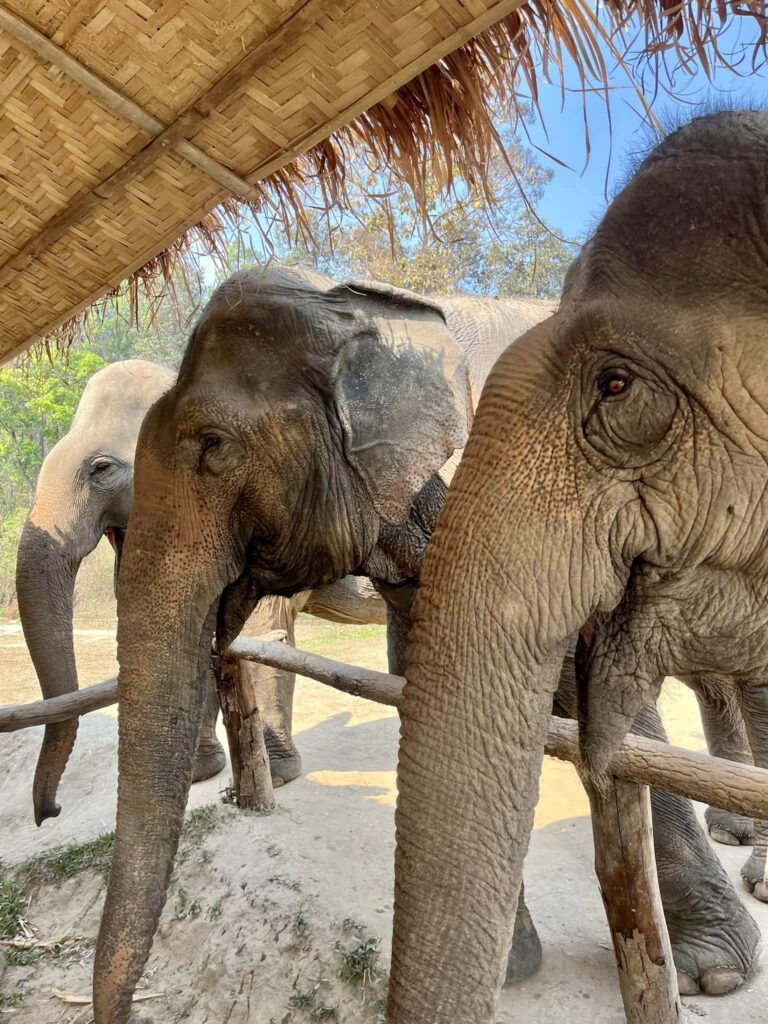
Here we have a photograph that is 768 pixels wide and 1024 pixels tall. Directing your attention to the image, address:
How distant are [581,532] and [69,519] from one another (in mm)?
3396

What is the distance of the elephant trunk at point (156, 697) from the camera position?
6.68 feet

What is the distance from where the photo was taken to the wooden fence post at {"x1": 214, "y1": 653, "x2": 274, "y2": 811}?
3.70 metres

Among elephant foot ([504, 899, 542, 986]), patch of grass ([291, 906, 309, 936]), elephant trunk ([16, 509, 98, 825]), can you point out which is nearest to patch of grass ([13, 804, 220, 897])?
elephant trunk ([16, 509, 98, 825])

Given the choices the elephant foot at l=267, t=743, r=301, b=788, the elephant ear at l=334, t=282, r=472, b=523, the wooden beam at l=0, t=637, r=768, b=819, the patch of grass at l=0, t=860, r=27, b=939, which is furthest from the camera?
the elephant foot at l=267, t=743, r=301, b=788

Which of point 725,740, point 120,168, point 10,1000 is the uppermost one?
point 120,168

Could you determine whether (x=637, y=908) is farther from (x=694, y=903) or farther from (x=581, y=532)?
(x=581, y=532)

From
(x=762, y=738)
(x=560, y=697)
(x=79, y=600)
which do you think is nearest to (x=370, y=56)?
(x=560, y=697)

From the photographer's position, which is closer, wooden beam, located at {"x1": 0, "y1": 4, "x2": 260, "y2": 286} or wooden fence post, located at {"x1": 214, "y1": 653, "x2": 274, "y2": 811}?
wooden beam, located at {"x1": 0, "y1": 4, "x2": 260, "y2": 286}

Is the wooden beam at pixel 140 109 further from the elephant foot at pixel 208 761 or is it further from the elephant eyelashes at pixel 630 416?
the elephant foot at pixel 208 761

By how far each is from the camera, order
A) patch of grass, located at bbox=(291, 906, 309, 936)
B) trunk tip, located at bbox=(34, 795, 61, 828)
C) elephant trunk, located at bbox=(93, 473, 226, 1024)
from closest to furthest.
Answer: elephant trunk, located at bbox=(93, 473, 226, 1024), patch of grass, located at bbox=(291, 906, 309, 936), trunk tip, located at bbox=(34, 795, 61, 828)

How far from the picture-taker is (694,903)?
8.04ft

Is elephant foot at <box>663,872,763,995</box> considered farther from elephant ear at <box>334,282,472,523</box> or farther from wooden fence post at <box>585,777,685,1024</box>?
elephant ear at <box>334,282,472,523</box>

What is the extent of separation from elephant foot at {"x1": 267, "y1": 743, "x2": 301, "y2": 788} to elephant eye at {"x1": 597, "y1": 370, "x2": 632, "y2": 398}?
371cm

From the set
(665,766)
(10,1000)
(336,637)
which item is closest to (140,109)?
(665,766)
